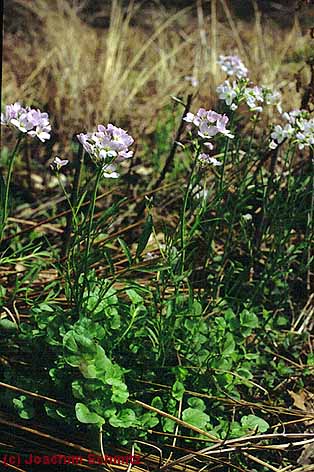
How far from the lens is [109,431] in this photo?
164 centimetres

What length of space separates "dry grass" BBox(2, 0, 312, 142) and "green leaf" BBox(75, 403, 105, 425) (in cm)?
173

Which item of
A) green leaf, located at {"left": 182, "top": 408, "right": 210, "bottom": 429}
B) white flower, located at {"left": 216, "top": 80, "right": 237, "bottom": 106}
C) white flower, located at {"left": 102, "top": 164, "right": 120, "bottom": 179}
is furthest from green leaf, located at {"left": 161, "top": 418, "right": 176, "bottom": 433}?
white flower, located at {"left": 216, "top": 80, "right": 237, "bottom": 106}

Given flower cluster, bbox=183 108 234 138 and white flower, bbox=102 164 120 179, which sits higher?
flower cluster, bbox=183 108 234 138

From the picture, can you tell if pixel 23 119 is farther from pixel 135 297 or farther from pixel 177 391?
pixel 177 391

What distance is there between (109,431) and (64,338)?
0.27 meters

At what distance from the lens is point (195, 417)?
1.64 meters

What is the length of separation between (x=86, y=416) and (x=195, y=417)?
0.28 meters

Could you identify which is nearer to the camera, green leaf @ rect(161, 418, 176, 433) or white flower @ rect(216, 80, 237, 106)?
green leaf @ rect(161, 418, 176, 433)

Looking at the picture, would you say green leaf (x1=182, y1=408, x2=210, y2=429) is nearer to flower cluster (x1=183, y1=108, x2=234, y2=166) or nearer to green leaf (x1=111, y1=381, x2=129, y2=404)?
green leaf (x1=111, y1=381, x2=129, y2=404)

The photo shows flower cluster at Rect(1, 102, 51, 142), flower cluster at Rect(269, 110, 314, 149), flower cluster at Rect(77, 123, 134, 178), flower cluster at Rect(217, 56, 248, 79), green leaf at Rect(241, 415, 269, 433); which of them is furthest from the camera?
flower cluster at Rect(217, 56, 248, 79)

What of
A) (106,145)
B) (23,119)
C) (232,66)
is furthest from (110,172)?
(232,66)

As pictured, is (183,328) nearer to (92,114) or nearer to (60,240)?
(60,240)

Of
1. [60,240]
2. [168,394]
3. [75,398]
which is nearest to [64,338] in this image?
[75,398]

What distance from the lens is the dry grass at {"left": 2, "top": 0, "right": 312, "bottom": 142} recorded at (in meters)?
3.35
